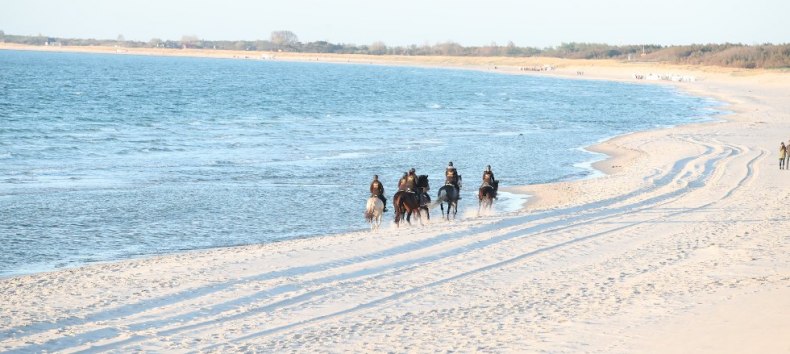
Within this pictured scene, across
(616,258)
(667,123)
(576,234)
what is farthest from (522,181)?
(667,123)

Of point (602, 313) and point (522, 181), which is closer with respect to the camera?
point (602, 313)

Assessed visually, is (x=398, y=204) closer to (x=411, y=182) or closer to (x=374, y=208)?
(x=411, y=182)

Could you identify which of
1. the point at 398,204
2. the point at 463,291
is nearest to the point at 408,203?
the point at 398,204

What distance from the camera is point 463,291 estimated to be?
627 inches

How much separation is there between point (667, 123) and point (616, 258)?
48694 millimetres

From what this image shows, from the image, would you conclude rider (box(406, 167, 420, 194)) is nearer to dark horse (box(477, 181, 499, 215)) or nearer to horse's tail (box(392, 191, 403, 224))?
horse's tail (box(392, 191, 403, 224))

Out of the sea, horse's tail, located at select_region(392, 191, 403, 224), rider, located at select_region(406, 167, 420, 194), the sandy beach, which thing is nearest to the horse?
horse's tail, located at select_region(392, 191, 403, 224)

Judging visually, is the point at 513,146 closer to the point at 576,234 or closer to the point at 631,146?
the point at 631,146

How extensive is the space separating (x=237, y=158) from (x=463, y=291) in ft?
86.8

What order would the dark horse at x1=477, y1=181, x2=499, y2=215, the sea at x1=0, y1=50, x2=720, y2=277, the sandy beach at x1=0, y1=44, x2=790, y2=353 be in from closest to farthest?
the sandy beach at x1=0, y1=44, x2=790, y2=353 < the sea at x1=0, y1=50, x2=720, y2=277 < the dark horse at x1=477, y1=181, x2=499, y2=215

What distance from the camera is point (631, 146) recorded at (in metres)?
46.7

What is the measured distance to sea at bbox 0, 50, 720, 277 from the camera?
23.6 meters

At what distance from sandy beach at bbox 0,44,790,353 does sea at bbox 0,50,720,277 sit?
2.97 meters

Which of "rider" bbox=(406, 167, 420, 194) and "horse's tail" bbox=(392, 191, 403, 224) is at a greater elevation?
"rider" bbox=(406, 167, 420, 194)
